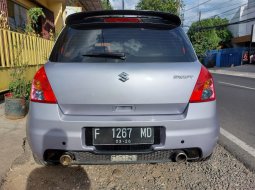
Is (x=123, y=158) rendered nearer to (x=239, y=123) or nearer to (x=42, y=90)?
(x=42, y=90)

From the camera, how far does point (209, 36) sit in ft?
175

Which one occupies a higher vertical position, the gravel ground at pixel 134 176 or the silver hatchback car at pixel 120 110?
the silver hatchback car at pixel 120 110

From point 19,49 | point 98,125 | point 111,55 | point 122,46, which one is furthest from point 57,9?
point 98,125

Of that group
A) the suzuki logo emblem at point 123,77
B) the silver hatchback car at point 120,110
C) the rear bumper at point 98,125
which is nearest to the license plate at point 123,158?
the silver hatchback car at point 120,110

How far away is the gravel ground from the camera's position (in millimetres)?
3051

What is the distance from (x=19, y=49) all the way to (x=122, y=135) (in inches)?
224

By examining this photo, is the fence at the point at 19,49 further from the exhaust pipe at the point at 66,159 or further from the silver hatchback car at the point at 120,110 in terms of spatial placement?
the exhaust pipe at the point at 66,159

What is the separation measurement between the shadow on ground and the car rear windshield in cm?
127

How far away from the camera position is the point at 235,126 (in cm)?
543

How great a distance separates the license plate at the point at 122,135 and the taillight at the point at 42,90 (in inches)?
19.4

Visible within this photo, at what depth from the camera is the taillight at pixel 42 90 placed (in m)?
2.66

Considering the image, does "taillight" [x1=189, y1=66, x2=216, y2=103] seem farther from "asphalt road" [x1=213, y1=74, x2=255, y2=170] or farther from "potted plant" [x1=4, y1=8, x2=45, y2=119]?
"potted plant" [x1=4, y1=8, x2=45, y2=119]

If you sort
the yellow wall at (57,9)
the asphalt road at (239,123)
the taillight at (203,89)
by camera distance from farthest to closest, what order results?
1. the yellow wall at (57,9)
2. the asphalt road at (239,123)
3. the taillight at (203,89)

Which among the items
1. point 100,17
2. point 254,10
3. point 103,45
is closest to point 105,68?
point 103,45
